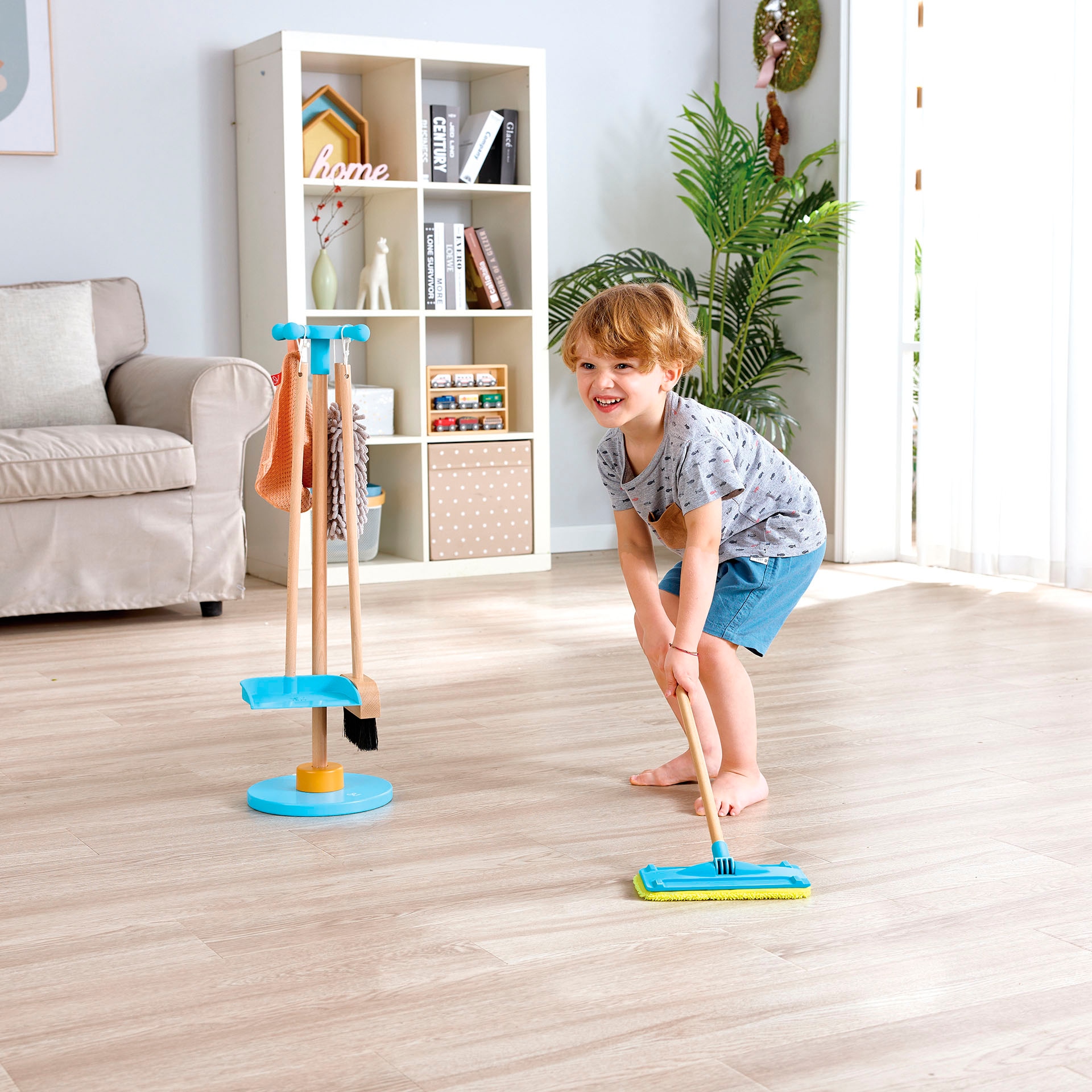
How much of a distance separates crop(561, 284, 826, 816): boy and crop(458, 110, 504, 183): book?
2.26 metres

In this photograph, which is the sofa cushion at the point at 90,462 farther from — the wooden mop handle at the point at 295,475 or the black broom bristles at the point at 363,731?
the black broom bristles at the point at 363,731

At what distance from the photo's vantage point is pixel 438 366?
4.09 metres

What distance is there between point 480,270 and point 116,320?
102cm

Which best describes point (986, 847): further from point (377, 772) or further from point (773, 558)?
point (377, 772)

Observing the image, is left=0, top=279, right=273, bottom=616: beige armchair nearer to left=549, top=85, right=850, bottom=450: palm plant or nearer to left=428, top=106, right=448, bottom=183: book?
left=428, top=106, right=448, bottom=183: book

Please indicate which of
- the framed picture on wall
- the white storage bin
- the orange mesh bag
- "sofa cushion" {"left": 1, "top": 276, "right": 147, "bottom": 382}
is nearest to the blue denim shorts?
the orange mesh bag

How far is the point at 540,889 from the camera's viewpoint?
1.59m

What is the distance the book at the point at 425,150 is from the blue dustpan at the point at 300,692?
2.39 m

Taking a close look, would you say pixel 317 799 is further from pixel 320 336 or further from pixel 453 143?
pixel 453 143

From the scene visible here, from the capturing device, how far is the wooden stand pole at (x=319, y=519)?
185 cm

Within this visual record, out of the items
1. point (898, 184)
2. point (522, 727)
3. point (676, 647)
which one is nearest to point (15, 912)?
point (676, 647)

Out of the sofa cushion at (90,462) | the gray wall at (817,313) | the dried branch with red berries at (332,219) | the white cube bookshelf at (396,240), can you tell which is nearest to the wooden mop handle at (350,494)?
the sofa cushion at (90,462)

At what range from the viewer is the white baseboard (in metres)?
4.62

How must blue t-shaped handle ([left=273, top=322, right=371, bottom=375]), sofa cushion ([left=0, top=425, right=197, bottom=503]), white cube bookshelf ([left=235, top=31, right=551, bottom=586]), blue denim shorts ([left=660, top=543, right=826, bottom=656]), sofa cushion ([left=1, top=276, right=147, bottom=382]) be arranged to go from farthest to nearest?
white cube bookshelf ([left=235, top=31, right=551, bottom=586]) < sofa cushion ([left=1, top=276, right=147, bottom=382]) < sofa cushion ([left=0, top=425, right=197, bottom=503]) < blue denim shorts ([left=660, top=543, right=826, bottom=656]) < blue t-shaped handle ([left=273, top=322, right=371, bottom=375])
